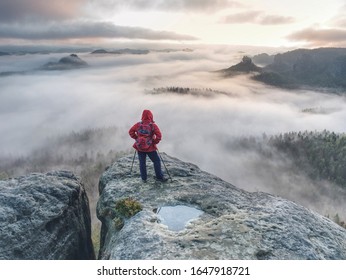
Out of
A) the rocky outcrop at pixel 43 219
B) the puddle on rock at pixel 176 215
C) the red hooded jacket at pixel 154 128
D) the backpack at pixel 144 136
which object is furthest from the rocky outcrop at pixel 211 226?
the red hooded jacket at pixel 154 128

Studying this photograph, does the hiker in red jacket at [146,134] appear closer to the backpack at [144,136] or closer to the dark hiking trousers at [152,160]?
the backpack at [144,136]

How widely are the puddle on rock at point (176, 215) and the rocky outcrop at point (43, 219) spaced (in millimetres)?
7057

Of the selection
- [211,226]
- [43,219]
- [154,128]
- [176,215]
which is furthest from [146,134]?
[43,219]

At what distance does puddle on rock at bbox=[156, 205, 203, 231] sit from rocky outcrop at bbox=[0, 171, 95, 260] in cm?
706

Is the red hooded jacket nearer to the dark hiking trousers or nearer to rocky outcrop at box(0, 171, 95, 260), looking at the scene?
the dark hiking trousers

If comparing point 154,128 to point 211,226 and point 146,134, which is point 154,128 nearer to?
point 146,134

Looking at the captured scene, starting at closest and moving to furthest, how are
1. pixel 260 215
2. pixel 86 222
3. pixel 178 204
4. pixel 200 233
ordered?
pixel 200 233, pixel 260 215, pixel 178 204, pixel 86 222

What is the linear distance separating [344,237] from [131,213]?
41.7 feet

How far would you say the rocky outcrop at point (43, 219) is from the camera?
2033 cm

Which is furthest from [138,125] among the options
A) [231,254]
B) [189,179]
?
[231,254]

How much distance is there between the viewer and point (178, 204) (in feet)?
72.7
